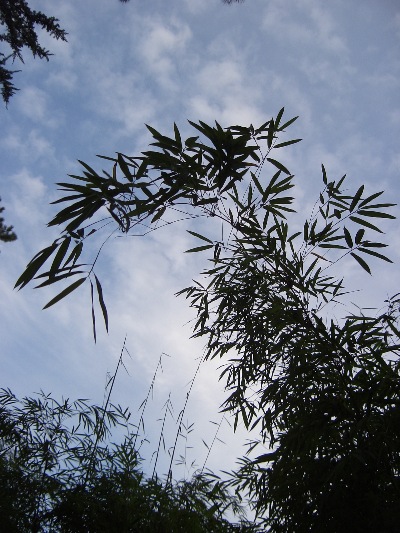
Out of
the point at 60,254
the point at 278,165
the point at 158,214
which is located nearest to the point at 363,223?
the point at 278,165

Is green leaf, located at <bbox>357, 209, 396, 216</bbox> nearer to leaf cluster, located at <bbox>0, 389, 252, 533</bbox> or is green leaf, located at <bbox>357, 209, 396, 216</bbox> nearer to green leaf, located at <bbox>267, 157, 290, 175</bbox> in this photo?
green leaf, located at <bbox>267, 157, 290, 175</bbox>

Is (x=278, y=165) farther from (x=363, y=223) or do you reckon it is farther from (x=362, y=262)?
(x=362, y=262)

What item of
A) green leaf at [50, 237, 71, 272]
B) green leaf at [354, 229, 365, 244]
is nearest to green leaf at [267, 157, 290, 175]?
green leaf at [354, 229, 365, 244]

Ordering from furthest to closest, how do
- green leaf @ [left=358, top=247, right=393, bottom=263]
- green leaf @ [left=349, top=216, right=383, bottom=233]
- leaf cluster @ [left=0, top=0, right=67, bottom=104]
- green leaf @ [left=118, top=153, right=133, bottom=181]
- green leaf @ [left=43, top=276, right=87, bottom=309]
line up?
leaf cluster @ [left=0, top=0, right=67, bottom=104], green leaf @ [left=349, top=216, right=383, bottom=233], green leaf @ [left=358, top=247, right=393, bottom=263], green leaf @ [left=118, top=153, right=133, bottom=181], green leaf @ [left=43, top=276, right=87, bottom=309]

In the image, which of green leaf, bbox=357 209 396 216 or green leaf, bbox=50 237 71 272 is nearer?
green leaf, bbox=50 237 71 272

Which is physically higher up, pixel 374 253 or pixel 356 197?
pixel 356 197

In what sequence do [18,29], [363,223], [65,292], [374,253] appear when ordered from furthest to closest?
[18,29]
[363,223]
[374,253]
[65,292]

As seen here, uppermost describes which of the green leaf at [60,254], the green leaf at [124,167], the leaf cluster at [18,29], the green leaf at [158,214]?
the leaf cluster at [18,29]

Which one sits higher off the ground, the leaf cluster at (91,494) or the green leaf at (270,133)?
the green leaf at (270,133)

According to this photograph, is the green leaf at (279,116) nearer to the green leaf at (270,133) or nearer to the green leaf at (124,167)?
the green leaf at (270,133)

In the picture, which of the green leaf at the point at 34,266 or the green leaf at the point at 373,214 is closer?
the green leaf at the point at 34,266

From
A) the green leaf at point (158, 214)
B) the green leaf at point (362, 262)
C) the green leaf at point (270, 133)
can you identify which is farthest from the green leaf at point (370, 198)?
the green leaf at point (158, 214)

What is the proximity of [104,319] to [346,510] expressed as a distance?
3.70 feet

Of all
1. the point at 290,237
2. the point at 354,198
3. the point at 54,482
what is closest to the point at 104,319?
the point at 54,482
